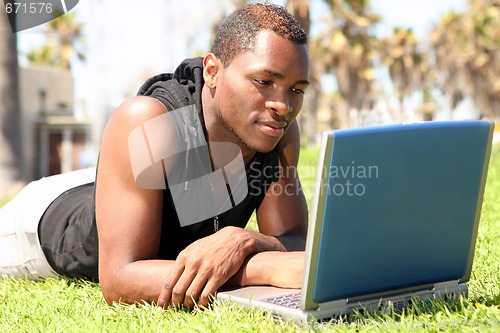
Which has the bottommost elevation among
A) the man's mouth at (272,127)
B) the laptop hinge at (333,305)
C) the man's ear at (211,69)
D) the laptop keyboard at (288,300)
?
the laptop keyboard at (288,300)

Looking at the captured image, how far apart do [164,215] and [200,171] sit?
0.87ft

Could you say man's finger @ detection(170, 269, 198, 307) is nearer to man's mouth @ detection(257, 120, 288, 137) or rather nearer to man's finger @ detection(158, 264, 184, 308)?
man's finger @ detection(158, 264, 184, 308)

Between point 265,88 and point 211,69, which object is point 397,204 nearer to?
point 265,88

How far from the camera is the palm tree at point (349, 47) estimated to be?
38.7 metres

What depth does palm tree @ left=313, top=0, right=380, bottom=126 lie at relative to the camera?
38.7m

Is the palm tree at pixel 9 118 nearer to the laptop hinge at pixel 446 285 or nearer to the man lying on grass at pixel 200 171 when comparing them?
the man lying on grass at pixel 200 171

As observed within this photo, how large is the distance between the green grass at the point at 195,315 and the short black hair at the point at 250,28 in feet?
3.60

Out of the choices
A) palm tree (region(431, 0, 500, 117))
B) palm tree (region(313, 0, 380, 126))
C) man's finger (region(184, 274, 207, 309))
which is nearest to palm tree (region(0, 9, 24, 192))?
man's finger (region(184, 274, 207, 309))

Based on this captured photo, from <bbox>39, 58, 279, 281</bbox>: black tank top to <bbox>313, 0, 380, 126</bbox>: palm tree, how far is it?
113 feet

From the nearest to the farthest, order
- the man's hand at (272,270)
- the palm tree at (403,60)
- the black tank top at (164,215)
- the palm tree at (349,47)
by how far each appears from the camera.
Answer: the man's hand at (272,270), the black tank top at (164,215), the palm tree at (349,47), the palm tree at (403,60)

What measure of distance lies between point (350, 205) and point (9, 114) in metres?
12.4

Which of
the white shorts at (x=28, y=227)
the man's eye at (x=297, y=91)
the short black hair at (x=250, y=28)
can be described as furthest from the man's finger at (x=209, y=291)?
the white shorts at (x=28, y=227)

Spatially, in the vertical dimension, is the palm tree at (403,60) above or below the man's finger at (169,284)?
above

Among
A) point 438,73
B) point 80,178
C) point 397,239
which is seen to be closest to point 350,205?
point 397,239
